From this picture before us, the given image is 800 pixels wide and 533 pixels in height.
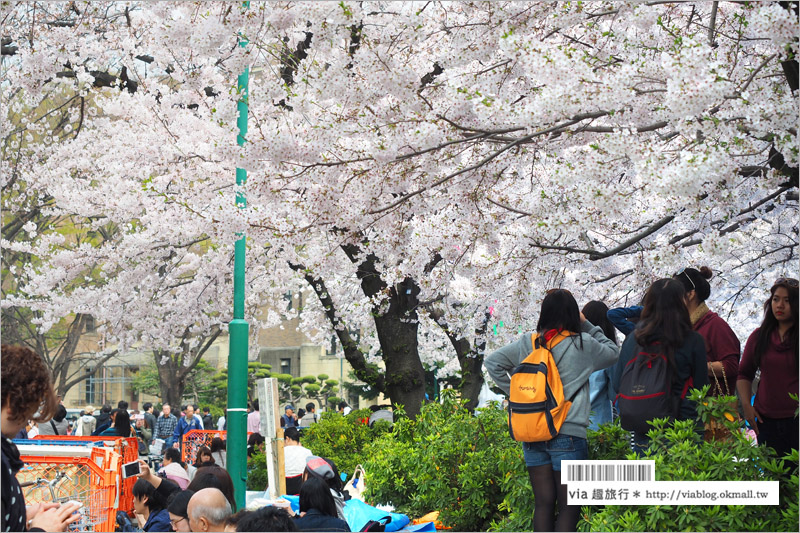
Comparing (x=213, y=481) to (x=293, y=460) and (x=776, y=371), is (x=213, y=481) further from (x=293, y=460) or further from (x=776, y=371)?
(x=293, y=460)

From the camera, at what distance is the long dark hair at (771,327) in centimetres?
513

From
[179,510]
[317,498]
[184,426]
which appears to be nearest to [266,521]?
[317,498]

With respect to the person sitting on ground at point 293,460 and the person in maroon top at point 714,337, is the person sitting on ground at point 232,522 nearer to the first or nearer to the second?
the person in maroon top at point 714,337

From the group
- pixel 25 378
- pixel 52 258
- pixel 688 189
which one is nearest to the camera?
pixel 25 378

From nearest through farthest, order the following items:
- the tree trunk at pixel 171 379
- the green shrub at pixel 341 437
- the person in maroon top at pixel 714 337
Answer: the person in maroon top at pixel 714 337, the green shrub at pixel 341 437, the tree trunk at pixel 171 379

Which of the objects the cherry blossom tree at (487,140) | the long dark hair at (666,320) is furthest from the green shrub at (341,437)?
the long dark hair at (666,320)

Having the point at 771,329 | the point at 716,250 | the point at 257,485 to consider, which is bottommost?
the point at 257,485

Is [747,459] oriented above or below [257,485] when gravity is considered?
above

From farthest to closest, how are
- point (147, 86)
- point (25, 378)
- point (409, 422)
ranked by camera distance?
point (147, 86)
point (409, 422)
point (25, 378)

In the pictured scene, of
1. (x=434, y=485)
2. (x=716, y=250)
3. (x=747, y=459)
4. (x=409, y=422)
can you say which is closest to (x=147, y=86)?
(x=409, y=422)

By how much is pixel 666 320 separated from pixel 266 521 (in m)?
2.48

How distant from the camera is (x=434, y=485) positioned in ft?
23.4

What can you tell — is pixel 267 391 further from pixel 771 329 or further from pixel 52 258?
pixel 52 258

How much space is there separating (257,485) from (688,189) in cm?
1069
